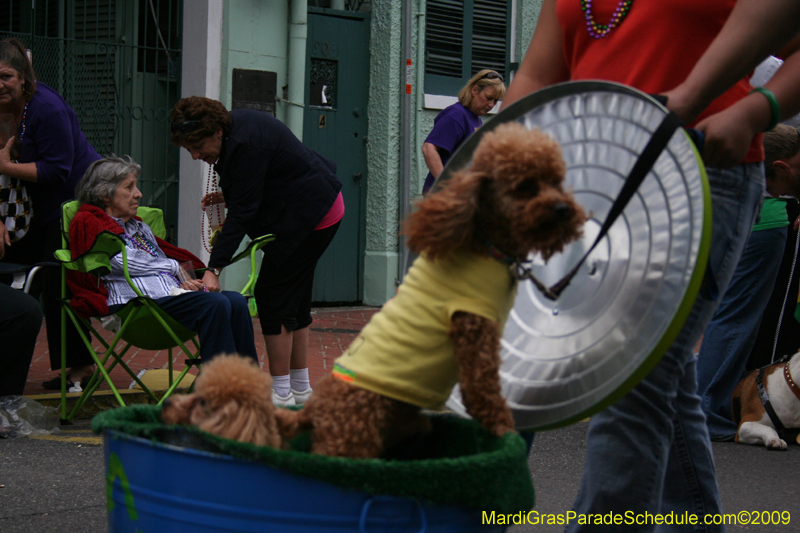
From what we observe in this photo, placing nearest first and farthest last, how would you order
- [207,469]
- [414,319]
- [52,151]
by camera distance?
[207,469] < [414,319] < [52,151]

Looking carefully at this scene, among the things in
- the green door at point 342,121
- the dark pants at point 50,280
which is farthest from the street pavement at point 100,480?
the green door at point 342,121

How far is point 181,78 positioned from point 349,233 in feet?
8.00

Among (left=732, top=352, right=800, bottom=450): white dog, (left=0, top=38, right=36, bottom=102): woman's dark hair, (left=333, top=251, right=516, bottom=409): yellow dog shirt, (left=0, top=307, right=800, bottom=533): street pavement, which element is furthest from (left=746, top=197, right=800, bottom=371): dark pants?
(left=0, top=38, right=36, bottom=102): woman's dark hair

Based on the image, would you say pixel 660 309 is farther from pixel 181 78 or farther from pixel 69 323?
pixel 181 78

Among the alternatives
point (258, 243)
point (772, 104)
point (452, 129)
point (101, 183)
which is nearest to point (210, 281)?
point (258, 243)

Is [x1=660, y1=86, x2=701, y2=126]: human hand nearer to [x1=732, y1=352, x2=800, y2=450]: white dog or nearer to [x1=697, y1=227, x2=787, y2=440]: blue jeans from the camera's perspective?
[x1=697, y1=227, x2=787, y2=440]: blue jeans

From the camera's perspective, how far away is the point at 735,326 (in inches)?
183

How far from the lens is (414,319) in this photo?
196 centimetres

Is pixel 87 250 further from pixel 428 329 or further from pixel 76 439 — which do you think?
pixel 428 329

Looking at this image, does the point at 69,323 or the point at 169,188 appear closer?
the point at 69,323

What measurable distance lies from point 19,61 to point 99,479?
8.68 feet

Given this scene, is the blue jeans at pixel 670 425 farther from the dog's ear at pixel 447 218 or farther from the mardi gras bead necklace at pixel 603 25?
the dog's ear at pixel 447 218

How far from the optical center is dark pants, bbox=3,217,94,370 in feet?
16.7

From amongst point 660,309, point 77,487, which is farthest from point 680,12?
point 77,487
